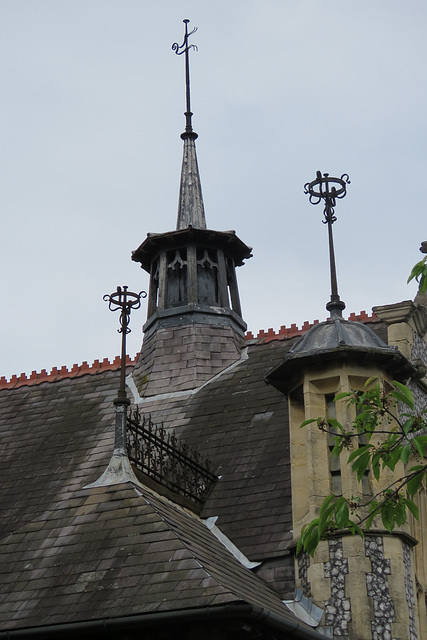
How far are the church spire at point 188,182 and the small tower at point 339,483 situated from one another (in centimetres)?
Answer: 590

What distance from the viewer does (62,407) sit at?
18.7m

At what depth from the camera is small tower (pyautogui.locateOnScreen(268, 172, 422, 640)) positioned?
40.6ft

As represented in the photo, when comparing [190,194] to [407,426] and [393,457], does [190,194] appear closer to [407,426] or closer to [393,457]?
[393,457]

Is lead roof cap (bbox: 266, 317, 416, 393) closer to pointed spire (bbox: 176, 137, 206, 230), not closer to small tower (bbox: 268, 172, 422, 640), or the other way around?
small tower (bbox: 268, 172, 422, 640)

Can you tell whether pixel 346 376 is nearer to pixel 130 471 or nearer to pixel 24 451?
pixel 130 471

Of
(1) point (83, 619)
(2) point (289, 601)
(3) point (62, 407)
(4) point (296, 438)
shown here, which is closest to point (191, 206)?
(3) point (62, 407)

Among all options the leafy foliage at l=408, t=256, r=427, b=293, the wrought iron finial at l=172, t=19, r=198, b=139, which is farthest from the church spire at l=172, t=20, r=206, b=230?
the leafy foliage at l=408, t=256, r=427, b=293

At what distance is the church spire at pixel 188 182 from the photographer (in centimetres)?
2075

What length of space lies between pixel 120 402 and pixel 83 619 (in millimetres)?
3359

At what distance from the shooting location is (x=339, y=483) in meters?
13.6

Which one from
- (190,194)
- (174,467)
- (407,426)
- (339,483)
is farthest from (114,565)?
(190,194)

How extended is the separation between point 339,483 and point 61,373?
26.0ft

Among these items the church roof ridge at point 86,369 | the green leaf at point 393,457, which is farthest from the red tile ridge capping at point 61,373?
the green leaf at point 393,457

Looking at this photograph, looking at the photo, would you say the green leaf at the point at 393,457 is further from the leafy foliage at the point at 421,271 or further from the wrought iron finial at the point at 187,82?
the wrought iron finial at the point at 187,82
